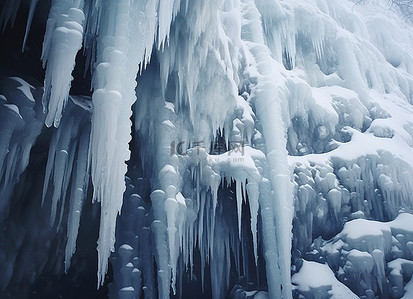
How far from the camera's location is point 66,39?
2.65 metres

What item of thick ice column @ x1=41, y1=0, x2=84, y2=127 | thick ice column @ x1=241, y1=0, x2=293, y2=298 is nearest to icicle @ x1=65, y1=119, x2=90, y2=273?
thick ice column @ x1=41, y1=0, x2=84, y2=127

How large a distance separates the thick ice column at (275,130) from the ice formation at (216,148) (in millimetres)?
25

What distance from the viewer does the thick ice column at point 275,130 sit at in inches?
206

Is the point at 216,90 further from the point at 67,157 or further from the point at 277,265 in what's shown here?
the point at 277,265

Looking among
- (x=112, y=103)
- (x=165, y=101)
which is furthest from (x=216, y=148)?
(x=112, y=103)

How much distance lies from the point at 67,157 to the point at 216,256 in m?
3.83

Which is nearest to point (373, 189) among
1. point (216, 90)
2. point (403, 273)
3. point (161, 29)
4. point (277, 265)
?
point (403, 273)

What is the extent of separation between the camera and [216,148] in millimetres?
6113

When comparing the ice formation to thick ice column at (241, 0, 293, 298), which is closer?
the ice formation

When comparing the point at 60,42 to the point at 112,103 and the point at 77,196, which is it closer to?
the point at 112,103

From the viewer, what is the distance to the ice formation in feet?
9.96

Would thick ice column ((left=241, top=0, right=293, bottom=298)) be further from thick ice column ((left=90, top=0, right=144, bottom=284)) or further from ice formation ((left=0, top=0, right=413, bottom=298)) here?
thick ice column ((left=90, top=0, right=144, bottom=284))

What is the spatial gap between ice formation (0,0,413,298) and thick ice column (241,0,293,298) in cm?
3

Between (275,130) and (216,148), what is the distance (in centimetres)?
115
